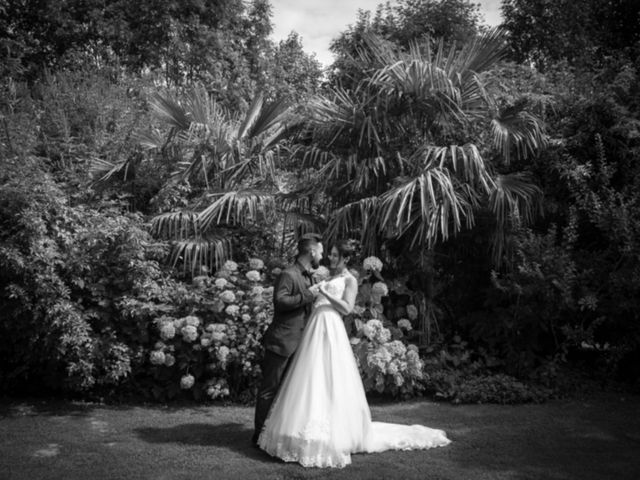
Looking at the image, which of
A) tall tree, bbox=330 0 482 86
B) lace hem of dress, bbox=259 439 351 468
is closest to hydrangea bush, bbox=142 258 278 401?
lace hem of dress, bbox=259 439 351 468

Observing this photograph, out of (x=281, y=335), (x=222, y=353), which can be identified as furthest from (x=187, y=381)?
(x=281, y=335)

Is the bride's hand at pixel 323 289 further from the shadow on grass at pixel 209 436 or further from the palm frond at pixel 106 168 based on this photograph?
the palm frond at pixel 106 168

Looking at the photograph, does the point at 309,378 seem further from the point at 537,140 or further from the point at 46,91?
the point at 46,91

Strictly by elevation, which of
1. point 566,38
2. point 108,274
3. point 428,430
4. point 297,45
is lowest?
point 428,430

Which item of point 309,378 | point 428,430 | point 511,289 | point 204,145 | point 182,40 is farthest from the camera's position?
point 182,40

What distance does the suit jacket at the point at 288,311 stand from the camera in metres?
5.06

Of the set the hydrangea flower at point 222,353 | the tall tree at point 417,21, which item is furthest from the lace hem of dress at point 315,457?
the tall tree at point 417,21

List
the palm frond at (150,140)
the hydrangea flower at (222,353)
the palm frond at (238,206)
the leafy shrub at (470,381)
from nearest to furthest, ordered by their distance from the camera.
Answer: the hydrangea flower at (222,353) → the leafy shrub at (470,381) → the palm frond at (238,206) → the palm frond at (150,140)

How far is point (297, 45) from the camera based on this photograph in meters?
21.9

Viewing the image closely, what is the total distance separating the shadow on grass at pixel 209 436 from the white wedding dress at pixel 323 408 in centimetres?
23

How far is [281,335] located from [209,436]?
1256mm

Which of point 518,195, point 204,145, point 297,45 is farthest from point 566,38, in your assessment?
point 204,145

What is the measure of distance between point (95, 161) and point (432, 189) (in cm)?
436

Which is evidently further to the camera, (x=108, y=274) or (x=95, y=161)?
(x=95, y=161)
